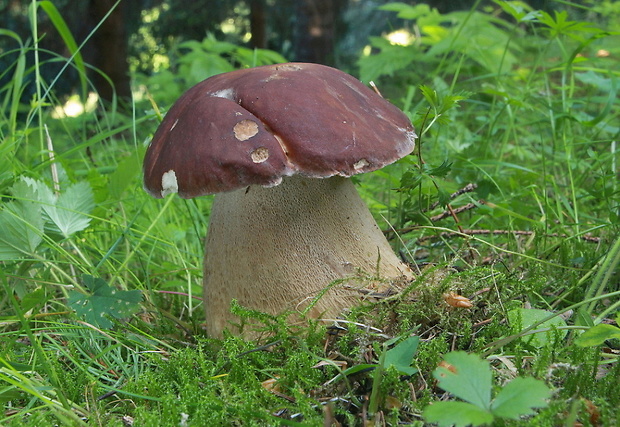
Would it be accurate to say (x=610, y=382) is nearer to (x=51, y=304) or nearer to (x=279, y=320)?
(x=279, y=320)

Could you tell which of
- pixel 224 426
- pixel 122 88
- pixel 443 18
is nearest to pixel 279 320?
pixel 224 426

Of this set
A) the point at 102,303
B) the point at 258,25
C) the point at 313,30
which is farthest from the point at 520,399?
the point at 258,25

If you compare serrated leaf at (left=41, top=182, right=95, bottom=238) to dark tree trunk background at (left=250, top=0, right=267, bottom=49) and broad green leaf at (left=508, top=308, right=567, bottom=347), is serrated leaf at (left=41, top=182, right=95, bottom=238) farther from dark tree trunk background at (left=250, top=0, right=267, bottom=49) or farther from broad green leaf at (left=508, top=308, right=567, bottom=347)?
dark tree trunk background at (left=250, top=0, right=267, bottom=49)

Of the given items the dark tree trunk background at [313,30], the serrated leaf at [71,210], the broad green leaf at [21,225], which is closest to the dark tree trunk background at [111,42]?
the dark tree trunk background at [313,30]

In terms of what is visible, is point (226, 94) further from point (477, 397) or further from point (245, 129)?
point (477, 397)

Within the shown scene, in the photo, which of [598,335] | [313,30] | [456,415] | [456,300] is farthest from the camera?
[313,30]

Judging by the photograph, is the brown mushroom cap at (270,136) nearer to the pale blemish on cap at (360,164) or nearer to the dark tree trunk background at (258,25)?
the pale blemish on cap at (360,164)
